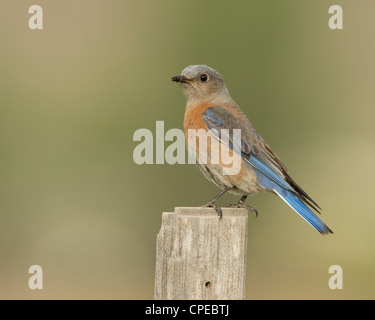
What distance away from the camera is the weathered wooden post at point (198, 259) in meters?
3.69

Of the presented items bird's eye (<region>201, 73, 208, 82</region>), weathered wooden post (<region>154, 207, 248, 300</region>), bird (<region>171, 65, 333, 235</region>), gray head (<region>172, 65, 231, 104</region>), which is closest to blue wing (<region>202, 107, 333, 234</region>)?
bird (<region>171, 65, 333, 235</region>)

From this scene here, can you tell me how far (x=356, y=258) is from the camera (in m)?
8.14

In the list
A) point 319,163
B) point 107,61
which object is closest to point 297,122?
point 319,163

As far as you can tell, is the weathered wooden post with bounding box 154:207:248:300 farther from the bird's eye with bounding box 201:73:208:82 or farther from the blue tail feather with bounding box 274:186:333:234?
the bird's eye with bounding box 201:73:208:82

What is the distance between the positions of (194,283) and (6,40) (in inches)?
282

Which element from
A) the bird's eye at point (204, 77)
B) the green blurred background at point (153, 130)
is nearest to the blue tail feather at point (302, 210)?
the bird's eye at point (204, 77)

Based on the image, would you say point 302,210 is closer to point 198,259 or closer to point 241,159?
point 241,159

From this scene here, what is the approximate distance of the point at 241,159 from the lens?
18.6ft

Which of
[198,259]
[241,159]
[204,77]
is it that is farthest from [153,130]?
[198,259]

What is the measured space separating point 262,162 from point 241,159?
178 mm

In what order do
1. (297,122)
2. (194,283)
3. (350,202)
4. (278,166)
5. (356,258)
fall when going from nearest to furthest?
1. (194,283)
2. (278,166)
3. (356,258)
4. (350,202)
5. (297,122)

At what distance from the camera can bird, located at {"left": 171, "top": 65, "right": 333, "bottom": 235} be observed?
5.46 meters

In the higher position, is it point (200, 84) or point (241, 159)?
point (200, 84)

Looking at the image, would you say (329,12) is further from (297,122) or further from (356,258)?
(356,258)
